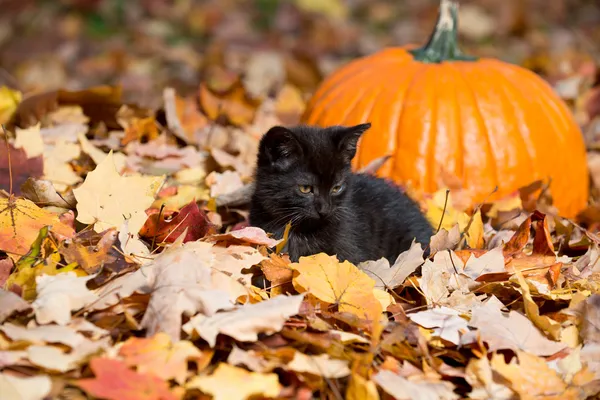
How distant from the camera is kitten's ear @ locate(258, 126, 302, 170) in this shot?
109 inches

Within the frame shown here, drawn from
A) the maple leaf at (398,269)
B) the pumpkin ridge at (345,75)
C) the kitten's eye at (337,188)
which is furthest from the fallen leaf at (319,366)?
the pumpkin ridge at (345,75)

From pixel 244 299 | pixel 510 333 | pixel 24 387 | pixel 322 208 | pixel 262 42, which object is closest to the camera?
pixel 24 387

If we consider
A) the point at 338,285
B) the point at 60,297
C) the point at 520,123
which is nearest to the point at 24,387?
the point at 60,297

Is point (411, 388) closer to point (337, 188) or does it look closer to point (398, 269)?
point (398, 269)

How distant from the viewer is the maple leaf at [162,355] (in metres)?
1.99

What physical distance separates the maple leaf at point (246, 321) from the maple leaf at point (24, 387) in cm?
42

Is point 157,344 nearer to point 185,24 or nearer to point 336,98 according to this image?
point 336,98

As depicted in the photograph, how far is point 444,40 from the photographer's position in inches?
159

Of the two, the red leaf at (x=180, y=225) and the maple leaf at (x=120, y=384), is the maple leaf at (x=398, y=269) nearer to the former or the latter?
the red leaf at (x=180, y=225)

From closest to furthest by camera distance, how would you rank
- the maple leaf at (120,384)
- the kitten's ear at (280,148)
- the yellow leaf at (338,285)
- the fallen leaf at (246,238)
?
the maple leaf at (120,384)
the yellow leaf at (338,285)
the fallen leaf at (246,238)
the kitten's ear at (280,148)

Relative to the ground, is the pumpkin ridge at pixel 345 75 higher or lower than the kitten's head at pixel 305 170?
higher

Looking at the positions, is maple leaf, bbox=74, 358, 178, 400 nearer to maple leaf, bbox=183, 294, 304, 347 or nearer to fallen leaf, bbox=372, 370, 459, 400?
maple leaf, bbox=183, 294, 304, 347

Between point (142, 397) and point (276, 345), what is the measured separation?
461 mm

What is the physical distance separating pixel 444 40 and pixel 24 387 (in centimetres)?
297
